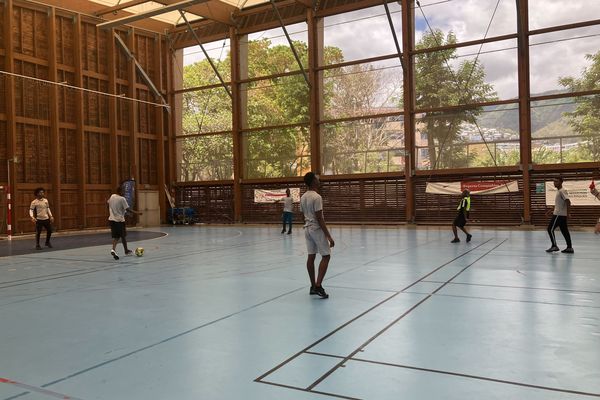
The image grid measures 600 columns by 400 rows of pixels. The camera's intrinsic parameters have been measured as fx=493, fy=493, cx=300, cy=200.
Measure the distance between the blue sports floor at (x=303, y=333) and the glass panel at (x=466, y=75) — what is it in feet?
44.0

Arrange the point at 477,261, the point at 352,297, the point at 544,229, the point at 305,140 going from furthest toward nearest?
1. the point at 305,140
2. the point at 544,229
3. the point at 477,261
4. the point at 352,297

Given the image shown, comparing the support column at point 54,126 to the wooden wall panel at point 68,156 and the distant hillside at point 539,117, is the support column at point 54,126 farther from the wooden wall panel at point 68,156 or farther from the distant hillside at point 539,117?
the distant hillside at point 539,117

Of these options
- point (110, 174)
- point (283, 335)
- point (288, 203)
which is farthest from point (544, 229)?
point (110, 174)

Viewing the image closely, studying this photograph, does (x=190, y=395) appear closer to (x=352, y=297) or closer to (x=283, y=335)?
(x=283, y=335)

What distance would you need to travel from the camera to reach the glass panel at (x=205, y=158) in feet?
97.2

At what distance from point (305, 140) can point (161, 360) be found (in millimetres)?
22979

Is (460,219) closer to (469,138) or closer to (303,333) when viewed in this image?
(469,138)

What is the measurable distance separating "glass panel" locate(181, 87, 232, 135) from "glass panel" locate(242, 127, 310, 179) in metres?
2.68

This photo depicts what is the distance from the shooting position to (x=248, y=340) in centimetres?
509

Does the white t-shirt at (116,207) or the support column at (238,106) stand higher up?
the support column at (238,106)

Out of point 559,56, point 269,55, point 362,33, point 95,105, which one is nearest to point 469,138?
point 559,56

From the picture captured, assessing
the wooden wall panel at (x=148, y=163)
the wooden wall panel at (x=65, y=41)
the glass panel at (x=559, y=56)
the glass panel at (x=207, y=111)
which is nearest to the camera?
the glass panel at (x=559, y=56)

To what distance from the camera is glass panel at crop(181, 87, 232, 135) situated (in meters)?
30.3

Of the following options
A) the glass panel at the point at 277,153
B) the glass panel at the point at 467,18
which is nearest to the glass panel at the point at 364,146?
the glass panel at the point at 277,153
